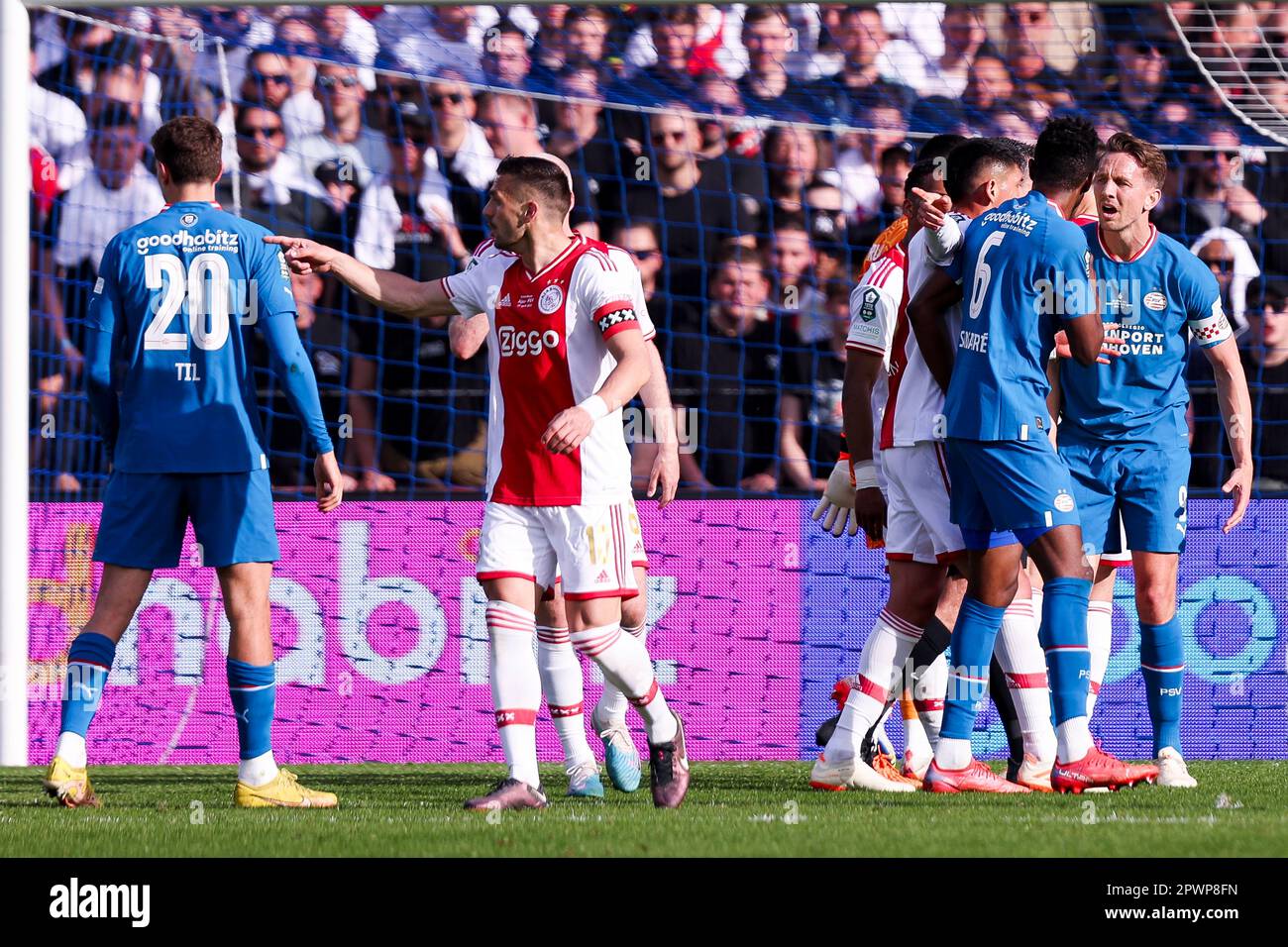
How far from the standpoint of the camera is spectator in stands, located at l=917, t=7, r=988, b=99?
9273mm

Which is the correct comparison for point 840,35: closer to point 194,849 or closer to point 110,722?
point 110,722

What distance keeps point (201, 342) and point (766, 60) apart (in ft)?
15.5

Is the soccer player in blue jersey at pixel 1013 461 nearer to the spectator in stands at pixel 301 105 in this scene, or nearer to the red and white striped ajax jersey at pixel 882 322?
the red and white striped ajax jersey at pixel 882 322

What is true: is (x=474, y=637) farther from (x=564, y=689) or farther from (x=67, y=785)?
(x=67, y=785)

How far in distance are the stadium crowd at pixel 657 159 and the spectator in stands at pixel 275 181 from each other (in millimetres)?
14

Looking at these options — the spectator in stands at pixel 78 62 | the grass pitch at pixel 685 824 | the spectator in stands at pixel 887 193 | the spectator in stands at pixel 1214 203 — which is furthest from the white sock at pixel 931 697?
the spectator in stands at pixel 78 62

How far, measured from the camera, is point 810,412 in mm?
9164

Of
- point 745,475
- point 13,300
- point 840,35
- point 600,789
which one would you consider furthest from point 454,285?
point 840,35

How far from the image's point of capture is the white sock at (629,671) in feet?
17.2

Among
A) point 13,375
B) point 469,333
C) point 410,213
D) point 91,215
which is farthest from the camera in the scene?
point 410,213

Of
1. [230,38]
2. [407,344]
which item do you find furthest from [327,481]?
[230,38]

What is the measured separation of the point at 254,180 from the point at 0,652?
3.12 meters

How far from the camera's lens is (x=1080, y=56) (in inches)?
365

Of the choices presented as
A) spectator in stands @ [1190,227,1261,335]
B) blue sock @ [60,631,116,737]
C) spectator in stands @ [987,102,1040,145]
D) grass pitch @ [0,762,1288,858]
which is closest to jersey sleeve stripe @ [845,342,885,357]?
grass pitch @ [0,762,1288,858]
